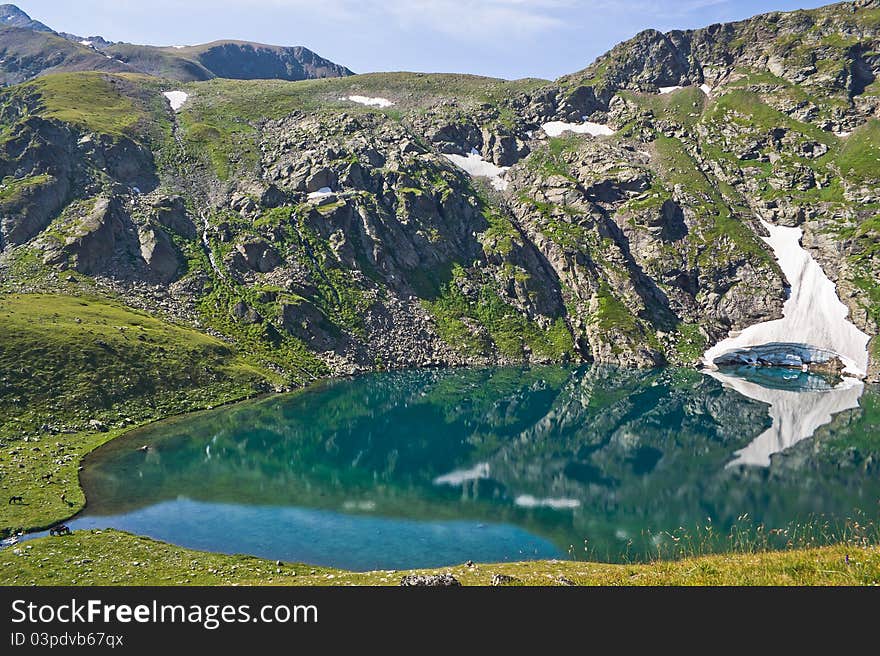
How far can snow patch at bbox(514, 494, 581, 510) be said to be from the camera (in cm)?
5059

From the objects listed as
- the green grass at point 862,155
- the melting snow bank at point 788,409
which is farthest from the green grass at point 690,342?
the green grass at point 862,155

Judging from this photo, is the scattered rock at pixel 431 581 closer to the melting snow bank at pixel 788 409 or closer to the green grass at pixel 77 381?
the green grass at pixel 77 381

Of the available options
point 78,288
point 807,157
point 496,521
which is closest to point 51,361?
point 78,288

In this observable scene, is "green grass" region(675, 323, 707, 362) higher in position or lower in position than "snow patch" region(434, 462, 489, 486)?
higher

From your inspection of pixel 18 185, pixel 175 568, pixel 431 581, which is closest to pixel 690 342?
pixel 175 568

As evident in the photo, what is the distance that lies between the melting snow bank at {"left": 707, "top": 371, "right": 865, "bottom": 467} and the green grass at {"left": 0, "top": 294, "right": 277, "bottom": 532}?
7510 cm

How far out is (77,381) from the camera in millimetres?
68562

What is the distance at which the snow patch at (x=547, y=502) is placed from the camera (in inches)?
1992

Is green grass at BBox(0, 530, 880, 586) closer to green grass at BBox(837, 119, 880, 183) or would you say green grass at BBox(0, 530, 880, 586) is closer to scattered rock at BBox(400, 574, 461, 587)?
scattered rock at BBox(400, 574, 461, 587)

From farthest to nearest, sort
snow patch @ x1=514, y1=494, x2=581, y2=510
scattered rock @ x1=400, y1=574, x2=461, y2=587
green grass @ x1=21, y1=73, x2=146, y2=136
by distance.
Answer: green grass @ x1=21, y1=73, x2=146, y2=136, snow patch @ x1=514, y1=494, x2=581, y2=510, scattered rock @ x1=400, y1=574, x2=461, y2=587

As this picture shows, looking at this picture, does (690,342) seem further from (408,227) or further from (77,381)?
(77,381)

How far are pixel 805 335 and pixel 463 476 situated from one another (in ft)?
437

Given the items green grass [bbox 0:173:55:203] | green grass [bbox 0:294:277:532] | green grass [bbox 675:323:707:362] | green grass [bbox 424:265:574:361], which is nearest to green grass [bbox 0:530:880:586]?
green grass [bbox 0:294:277:532]
